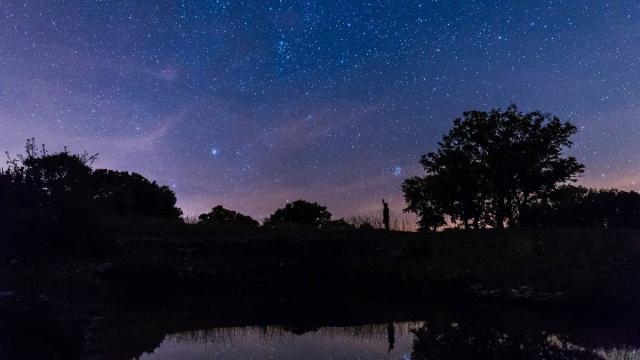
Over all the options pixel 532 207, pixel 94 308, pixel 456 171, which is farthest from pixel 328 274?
pixel 532 207

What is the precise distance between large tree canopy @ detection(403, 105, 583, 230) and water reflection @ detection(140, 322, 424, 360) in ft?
107

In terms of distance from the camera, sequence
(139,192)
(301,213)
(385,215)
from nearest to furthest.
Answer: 1. (385,215)
2. (139,192)
3. (301,213)

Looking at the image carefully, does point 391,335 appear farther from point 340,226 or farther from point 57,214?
point 340,226

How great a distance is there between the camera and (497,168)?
4734 cm

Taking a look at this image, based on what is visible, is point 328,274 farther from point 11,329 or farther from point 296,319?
point 11,329

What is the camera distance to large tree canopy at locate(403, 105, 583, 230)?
1857 inches

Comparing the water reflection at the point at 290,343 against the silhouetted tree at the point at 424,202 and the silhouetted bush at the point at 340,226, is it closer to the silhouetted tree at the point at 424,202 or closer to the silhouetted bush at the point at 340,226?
the silhouetted bush at the point at 340,226

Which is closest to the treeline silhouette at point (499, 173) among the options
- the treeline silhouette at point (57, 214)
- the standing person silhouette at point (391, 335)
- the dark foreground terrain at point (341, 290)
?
the dark foreground terrain at point (341, 290)

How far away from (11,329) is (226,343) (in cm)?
633

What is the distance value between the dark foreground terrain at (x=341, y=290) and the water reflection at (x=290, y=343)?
62 cm

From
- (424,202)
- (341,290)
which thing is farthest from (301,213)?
(341,290)

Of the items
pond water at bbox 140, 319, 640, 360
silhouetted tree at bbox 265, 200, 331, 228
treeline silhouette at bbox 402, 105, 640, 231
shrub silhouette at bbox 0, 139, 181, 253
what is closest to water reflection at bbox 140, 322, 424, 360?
pond water at bbox 140, 319, 640, 360

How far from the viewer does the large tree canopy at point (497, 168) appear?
4716cm

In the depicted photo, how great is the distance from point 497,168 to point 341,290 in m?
27.0
